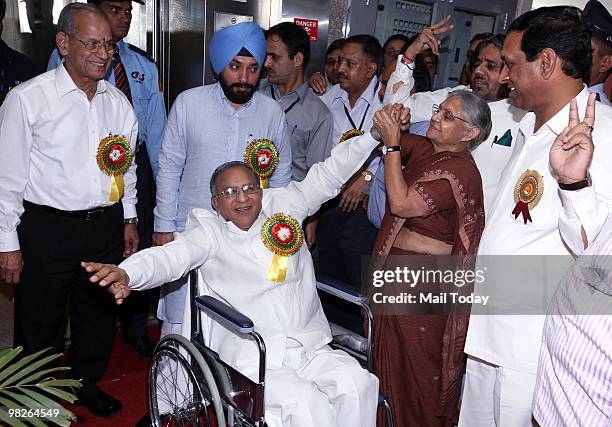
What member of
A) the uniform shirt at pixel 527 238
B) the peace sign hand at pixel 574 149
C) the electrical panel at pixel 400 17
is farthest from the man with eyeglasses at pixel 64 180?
the electrical panel at pixel 400 17

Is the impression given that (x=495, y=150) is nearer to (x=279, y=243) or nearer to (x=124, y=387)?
(x=279, y=243)

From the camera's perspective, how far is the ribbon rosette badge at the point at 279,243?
2.36 m

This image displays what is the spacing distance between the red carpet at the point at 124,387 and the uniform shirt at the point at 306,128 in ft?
4.77

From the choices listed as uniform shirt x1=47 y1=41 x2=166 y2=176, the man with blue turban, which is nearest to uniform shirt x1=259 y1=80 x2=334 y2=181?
the man with blue turban

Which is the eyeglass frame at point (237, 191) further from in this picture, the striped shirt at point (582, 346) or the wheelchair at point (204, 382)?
the striped shirt at point (582, 346)

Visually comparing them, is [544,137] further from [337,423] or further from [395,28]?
[395,28]

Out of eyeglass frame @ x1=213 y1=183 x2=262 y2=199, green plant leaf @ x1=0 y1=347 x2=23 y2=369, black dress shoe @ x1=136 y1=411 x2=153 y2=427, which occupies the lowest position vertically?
black dress shoe @ x1=136 y1=411 x2=153 y2=427

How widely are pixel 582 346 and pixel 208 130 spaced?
6.43ft

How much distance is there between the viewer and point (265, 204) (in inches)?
102

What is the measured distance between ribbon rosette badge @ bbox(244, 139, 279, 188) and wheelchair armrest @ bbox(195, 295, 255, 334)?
0.79 meters

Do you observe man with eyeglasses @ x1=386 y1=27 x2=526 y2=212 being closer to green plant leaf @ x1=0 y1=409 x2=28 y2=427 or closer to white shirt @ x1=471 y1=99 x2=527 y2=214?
white shirt @ x1=471 y1=99 x2=527 y2=214

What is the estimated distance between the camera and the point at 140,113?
3.17m

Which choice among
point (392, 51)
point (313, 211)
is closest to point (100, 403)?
point (313, 211)

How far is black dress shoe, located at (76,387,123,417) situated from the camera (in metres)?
2.78
